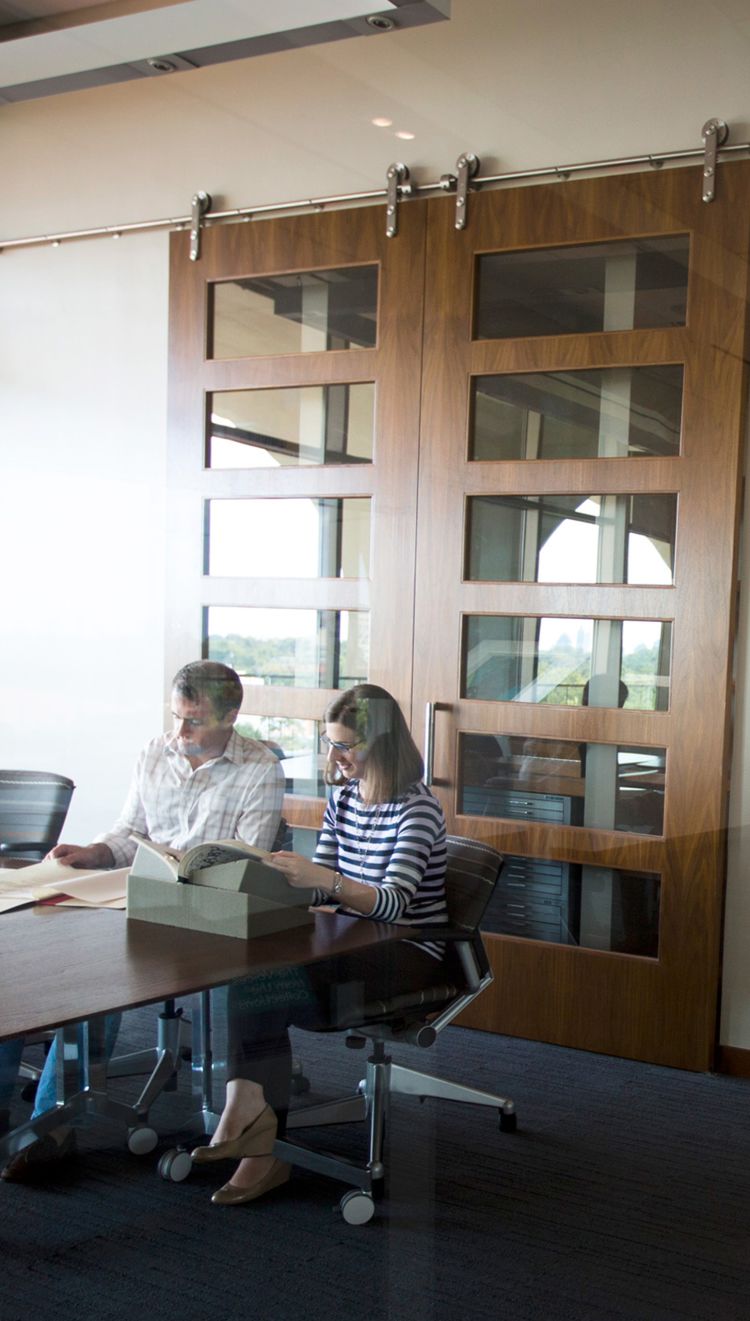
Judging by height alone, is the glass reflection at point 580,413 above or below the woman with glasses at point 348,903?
above

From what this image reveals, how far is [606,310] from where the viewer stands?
246 cm

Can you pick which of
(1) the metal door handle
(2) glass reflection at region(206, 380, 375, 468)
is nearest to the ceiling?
(2) glass reflection at region(206, 380, 375, 468)

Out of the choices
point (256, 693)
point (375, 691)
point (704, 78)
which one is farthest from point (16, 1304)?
point (704, 78)

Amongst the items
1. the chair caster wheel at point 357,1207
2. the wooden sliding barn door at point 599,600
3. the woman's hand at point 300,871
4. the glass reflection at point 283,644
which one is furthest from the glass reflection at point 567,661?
the chair caster wheel at point 357,1207

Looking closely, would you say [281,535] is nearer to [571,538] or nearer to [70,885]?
[70,885]

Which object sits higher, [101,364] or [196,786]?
[101,364]

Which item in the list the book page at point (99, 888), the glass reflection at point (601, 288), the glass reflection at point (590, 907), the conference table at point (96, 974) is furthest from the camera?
the glass reflection at point (590, 907)

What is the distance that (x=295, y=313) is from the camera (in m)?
1.56

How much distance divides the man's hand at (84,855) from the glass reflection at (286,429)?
47 centimetres

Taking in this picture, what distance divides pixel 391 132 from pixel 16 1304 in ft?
4.98

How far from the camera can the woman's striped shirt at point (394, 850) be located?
158cm

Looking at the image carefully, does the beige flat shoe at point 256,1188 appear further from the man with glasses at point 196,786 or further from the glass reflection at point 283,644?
the glass reflection at point 283,644

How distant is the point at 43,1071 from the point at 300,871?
38cm

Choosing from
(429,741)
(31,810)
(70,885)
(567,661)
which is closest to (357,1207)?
(70,885)
